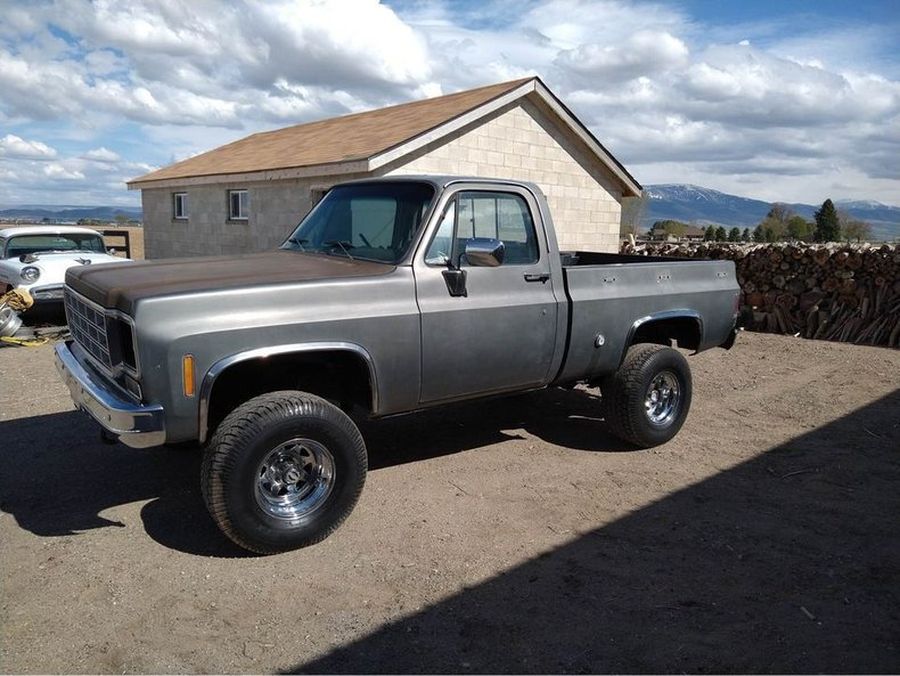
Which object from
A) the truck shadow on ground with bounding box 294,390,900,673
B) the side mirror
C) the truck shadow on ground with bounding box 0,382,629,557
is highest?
the side mirror

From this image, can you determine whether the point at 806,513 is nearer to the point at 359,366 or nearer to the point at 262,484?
the point at 359,366

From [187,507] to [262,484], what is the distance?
35.3 inches

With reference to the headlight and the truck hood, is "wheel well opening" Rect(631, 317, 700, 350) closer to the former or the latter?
the truck hood

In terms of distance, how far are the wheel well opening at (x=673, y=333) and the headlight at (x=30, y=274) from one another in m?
8.63

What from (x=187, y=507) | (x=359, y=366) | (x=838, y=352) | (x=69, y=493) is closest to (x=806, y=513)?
(x=359, y=366)

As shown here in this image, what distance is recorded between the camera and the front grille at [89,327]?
3.99 metres

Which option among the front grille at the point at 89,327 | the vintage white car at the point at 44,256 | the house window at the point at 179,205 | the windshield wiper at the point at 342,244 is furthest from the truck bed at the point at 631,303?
the house window at the point at 179,205

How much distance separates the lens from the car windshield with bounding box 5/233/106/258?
11320 mm

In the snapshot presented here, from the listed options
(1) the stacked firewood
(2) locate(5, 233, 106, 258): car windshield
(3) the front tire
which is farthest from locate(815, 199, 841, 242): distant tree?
(3) the front tire

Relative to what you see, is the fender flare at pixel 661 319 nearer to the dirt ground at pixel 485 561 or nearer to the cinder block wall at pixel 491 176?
the dirt ground at pixel 485 561

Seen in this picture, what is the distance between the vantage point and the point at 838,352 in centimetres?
1056

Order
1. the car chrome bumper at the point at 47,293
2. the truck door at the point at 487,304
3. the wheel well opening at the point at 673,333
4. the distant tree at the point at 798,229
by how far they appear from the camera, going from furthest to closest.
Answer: the distant tree at the point at 798,229, the car chrome bumper at the point at 47,293, the wheel well opening at the point at 673,333, the truck door at the point at 487,304

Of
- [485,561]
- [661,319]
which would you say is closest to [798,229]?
[661,319]

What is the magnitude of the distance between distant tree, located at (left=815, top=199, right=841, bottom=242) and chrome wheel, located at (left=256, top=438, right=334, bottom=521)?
5017 centimetres
